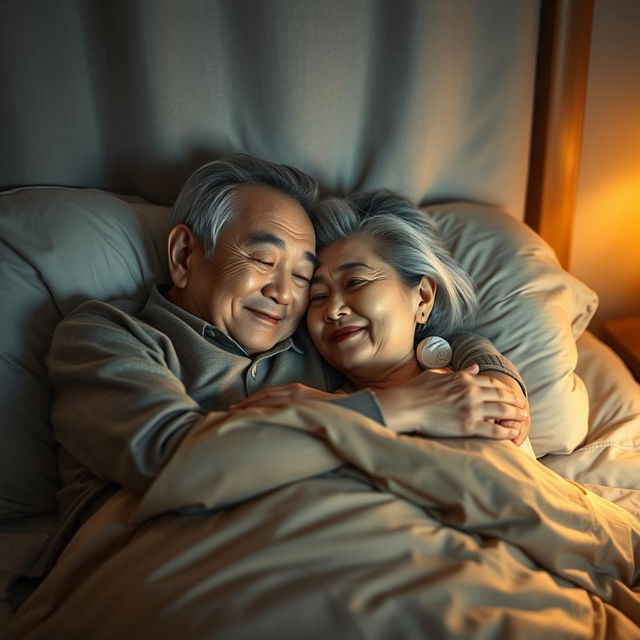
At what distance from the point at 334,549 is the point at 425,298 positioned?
0.71 metres

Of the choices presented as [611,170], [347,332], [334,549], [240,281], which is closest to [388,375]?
[347,332]

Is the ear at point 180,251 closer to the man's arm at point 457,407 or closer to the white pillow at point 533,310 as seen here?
the man's arm at point 457,407

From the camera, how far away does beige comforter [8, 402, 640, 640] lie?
105cm

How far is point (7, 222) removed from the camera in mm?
1591

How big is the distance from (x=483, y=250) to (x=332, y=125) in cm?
58

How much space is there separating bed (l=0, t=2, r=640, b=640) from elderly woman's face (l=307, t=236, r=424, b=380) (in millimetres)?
288

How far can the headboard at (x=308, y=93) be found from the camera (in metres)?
1.78

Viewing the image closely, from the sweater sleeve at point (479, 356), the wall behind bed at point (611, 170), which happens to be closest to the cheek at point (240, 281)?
the sweater sleeve at point (479, 356)

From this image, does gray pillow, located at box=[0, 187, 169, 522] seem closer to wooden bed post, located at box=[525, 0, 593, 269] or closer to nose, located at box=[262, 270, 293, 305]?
nose, located at box=[262, 270, 293, 305]

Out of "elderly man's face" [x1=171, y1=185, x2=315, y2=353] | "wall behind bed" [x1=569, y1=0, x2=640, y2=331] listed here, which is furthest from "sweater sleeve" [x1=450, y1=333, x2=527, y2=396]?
"wall behind bed" [x1=569, y1=0, x2=640, y2=331]

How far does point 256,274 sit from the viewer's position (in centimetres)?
152

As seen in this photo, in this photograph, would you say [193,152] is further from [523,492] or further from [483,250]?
[523,492]

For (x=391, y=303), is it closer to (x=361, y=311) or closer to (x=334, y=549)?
(x=361, y=311)

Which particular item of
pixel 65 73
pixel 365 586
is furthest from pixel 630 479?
pixel 65 73
